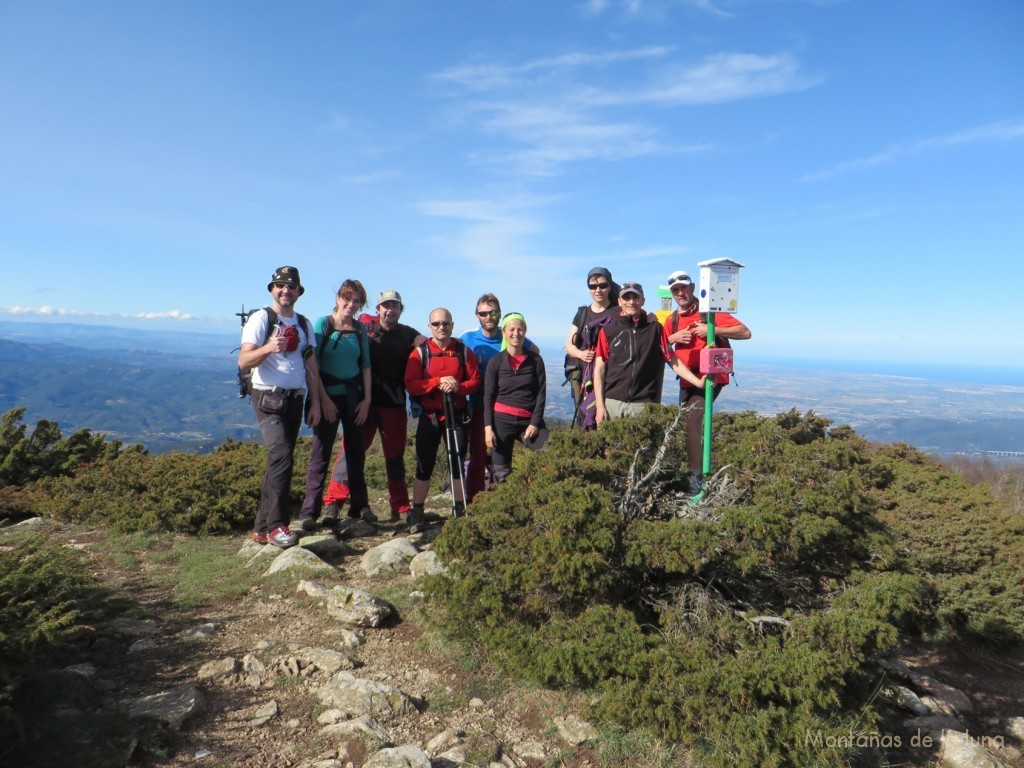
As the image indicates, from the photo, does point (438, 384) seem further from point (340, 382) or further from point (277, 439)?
point (277, 439)

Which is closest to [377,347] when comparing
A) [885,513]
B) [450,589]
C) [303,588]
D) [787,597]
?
[303,588]

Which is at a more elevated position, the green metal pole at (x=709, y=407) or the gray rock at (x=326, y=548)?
the green metal pole at (x=709, y=407)

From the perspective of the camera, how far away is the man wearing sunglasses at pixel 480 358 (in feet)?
22.7

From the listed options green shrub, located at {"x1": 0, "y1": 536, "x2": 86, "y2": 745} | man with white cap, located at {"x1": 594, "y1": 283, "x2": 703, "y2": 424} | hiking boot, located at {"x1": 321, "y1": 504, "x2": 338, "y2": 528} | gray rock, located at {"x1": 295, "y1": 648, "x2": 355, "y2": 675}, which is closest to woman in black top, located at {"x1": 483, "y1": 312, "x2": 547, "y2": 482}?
man with white cap, located at {"x1": 594, "y1": 283, "x2": 703, "y2": 424}

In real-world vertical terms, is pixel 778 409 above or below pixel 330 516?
below

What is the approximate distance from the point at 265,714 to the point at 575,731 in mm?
1855

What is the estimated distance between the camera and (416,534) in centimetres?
648

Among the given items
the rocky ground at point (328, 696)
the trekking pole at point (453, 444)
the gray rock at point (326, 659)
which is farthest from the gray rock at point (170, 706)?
the trekking pole at point (453, 444)

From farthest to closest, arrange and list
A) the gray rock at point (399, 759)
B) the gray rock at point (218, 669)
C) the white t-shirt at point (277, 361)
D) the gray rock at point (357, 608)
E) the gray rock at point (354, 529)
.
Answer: the gray rock at point (354, 529) → the white t-shirt at point (277, 361) → the gray rock at point (357, 608) → the gray rock at point (218, 669) → the gray rock at point (399, 759)

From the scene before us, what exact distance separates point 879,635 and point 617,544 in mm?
1572

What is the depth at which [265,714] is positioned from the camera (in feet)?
11.1

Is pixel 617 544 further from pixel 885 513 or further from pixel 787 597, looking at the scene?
pixel 885 513

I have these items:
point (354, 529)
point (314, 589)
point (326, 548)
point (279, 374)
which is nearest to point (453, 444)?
point (354, 529)

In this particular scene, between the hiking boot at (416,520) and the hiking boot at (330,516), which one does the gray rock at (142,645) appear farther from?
the hiking boot at (416,520)
